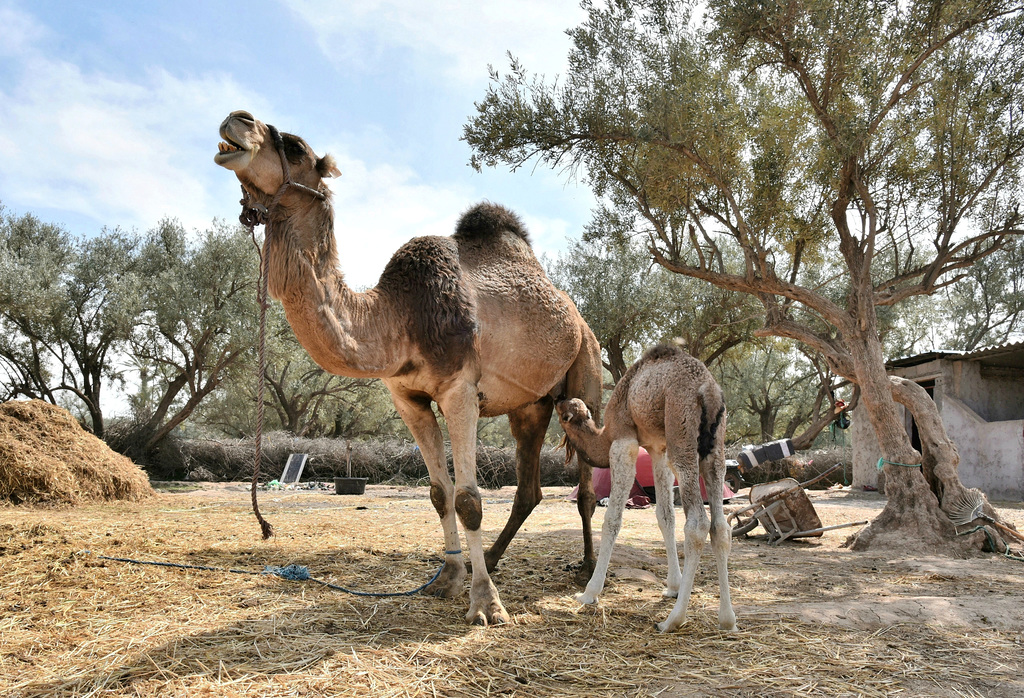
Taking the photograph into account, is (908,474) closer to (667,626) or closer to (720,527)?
(720,527)

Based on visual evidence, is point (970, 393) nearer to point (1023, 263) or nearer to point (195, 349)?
point (1023, 263)

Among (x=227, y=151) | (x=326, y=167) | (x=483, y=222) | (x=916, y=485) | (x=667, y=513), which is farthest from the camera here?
(x=916, y=485)

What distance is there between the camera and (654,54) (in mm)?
10430

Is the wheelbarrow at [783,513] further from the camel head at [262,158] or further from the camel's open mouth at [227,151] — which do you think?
the camel's open mouth at [227,151]

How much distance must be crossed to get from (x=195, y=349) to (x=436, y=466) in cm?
1773

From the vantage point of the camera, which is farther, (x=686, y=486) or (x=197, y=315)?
(x=197, y=315)

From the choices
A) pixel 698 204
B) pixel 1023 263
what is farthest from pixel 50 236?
pixel 1023 263

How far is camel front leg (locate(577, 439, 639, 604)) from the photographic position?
169 inches

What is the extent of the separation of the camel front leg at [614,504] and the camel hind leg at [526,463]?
1.01 metres

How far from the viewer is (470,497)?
4160 millimetres

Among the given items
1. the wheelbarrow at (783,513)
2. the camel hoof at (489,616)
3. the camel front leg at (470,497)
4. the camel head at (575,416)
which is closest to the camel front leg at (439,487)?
the camel front leg at (470,497)

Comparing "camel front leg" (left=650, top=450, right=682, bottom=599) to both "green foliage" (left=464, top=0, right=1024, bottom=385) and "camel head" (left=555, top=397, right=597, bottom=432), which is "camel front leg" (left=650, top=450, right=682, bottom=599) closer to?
"camel head" (left=555, top=397, right=597, bottom=432)

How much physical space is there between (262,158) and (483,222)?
82.9 inches

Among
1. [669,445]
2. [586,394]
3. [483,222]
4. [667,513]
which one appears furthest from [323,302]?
[667,513]
